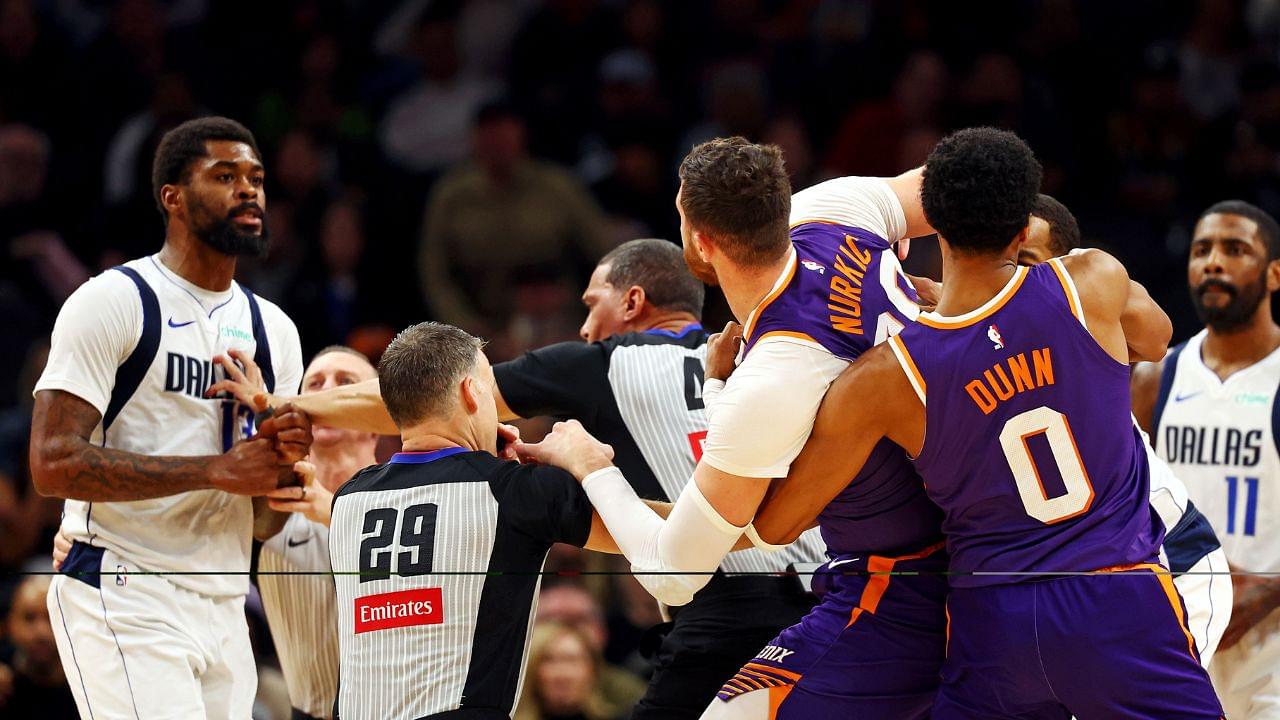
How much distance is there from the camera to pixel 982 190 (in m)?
3.83

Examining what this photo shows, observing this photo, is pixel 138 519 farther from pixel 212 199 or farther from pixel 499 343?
pixel 499 343

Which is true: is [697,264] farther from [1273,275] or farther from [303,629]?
[1273,275]

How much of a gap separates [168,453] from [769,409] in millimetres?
2366

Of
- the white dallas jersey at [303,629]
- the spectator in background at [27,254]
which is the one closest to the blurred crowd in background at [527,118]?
the spectator in background at [27,254]

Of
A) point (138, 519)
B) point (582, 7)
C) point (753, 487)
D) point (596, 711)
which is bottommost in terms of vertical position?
point (596, 711)

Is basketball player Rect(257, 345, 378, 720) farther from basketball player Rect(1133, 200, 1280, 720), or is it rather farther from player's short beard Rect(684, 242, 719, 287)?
basketball player Rect(1133, 200, 1280, 720)

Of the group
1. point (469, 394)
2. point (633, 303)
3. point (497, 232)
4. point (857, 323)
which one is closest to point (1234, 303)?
point (633, 303)

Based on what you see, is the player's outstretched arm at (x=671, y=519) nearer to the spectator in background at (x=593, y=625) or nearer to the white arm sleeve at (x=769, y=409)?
the white arm sleeve at (x=769, y=409)

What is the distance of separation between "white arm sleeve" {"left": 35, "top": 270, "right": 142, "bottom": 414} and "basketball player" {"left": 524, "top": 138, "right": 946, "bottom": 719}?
165cm

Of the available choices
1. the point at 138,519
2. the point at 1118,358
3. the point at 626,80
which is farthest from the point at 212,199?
the point at 626,80

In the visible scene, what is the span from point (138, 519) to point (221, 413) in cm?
48

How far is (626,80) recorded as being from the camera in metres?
10.6

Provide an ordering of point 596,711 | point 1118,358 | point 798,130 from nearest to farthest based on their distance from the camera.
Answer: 1. point 1118,358
2. point 596,711
3. point 798,130

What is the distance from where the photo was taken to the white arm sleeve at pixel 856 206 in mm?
4387
